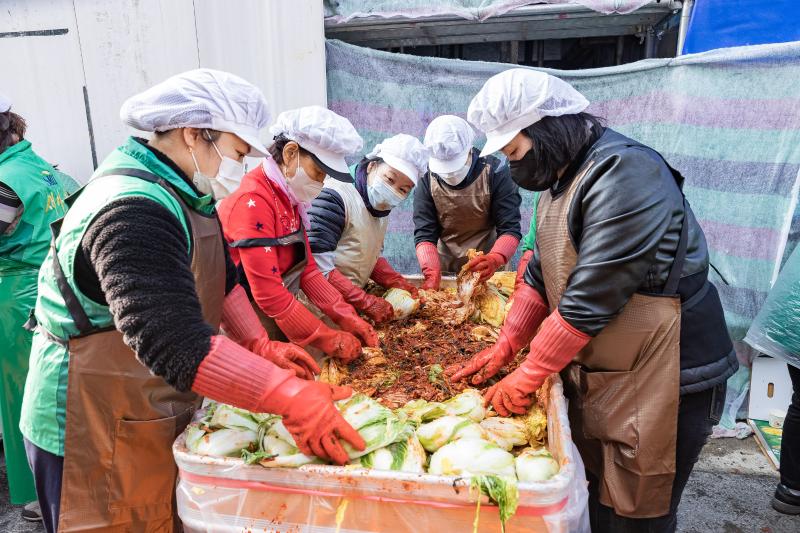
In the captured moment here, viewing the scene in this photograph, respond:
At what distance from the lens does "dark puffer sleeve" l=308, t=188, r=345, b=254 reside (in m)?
3.15

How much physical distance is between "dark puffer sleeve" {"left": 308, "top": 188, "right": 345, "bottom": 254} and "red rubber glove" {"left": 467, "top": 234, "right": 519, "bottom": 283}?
2.73 feet

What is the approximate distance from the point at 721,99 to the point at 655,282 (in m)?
3.14

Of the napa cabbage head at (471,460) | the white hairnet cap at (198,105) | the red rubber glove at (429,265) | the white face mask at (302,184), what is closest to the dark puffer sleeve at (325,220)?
the white face mask at (302,184)

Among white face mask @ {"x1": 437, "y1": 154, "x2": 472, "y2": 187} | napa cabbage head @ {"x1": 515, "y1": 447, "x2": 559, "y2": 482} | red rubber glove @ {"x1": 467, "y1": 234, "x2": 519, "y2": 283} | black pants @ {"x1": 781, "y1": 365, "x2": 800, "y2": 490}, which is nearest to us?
napa cabbage head @ {"x1": 515, "y1": 447, "x2": 559, "y2": 482}

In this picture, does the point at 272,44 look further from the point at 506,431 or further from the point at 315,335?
the point at 506,431

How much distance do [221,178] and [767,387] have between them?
469 centimetres

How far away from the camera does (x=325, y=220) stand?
10.4 feet

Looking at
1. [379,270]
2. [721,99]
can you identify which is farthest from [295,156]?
[721,99]

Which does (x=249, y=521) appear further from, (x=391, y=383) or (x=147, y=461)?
(x=391, y=383)

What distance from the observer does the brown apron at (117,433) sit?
165 centimetres

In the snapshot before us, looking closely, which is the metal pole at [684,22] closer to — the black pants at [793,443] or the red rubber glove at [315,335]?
the black pants at [793,443]

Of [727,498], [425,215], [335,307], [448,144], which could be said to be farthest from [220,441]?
[727,498]

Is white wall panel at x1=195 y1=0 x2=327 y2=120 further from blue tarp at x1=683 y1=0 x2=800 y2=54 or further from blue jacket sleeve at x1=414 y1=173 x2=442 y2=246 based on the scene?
blue tarp at x1=683 y1=0 x2=800 y2=54

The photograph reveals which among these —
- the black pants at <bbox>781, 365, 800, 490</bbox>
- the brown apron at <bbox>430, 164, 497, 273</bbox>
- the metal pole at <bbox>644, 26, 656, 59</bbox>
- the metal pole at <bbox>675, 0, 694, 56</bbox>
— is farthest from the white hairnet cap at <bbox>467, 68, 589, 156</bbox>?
the metal pole at <bbox>644, 26, 656, 59</bbox>
